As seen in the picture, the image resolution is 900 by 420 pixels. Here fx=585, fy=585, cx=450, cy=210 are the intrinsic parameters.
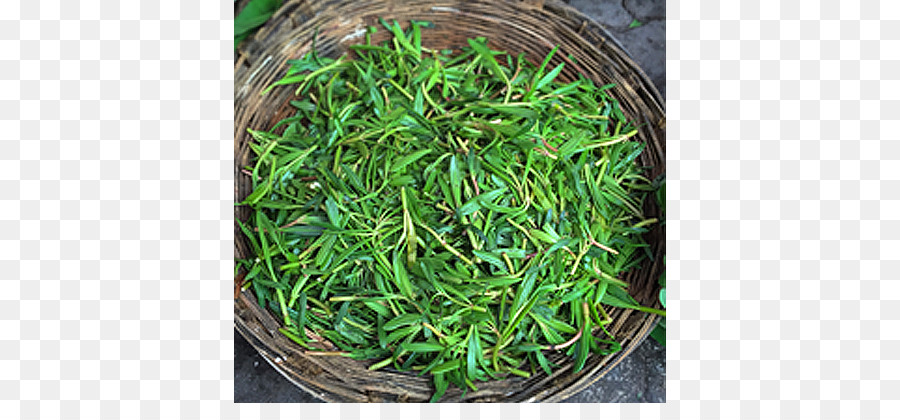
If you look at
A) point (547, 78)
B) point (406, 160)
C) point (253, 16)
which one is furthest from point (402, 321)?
point (253, 16)

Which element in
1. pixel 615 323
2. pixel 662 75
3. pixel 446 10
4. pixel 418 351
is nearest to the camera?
pixel 418 351

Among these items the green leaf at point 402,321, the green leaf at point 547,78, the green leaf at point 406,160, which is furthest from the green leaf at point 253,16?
the green leaf at point 402,321

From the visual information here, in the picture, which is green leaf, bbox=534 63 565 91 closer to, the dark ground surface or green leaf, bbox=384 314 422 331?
green leaf, bbox=384 314 422 331

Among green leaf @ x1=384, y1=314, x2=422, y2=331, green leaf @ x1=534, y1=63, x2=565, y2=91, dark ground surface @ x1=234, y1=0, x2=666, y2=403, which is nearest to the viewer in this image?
green leaf @ x1=384, y1=314, x2=422, y2=331

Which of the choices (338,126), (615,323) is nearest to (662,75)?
(615,323)

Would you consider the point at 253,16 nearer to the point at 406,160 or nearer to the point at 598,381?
the point at 406,160

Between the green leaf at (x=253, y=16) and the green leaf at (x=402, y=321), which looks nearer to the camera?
the green leaf at (x=402, y=321)

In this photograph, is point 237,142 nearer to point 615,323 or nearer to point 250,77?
point 250,77

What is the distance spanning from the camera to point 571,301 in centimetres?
129

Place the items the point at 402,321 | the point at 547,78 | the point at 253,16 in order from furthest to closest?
the point at 253,16 → the point at 547,78 → the point at 402,321

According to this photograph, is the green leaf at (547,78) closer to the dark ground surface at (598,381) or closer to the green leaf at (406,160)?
the green leaf at (406,160)

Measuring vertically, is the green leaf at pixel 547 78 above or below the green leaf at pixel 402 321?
above

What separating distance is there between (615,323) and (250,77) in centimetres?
105

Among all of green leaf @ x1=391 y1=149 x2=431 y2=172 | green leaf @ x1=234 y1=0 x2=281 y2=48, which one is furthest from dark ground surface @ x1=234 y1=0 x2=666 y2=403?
green leaf @ x1=234 y1=0 x2=281 y2=48
